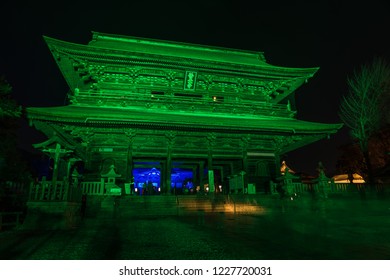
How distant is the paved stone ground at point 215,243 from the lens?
14.8 ft

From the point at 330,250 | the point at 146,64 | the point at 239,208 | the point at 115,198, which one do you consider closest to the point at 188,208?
the point at 239,208

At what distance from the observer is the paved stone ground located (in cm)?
452

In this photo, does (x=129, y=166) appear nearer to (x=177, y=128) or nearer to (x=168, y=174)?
(x=168, y=174)

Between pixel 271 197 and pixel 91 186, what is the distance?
358 inches

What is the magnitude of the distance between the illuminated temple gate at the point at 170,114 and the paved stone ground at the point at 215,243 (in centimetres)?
713

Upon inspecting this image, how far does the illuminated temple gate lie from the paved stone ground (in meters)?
7.13

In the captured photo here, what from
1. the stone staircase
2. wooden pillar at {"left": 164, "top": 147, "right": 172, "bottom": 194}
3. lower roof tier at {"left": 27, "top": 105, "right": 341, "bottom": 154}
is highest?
lower roof tier at {"left": 27, "top": 105, "right": 341, "bottom": 154}

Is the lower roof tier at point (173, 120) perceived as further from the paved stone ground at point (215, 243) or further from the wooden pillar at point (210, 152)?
the paved stone ground at point (215, 243)

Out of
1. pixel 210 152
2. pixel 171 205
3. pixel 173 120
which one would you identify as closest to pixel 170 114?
pixel 173 120

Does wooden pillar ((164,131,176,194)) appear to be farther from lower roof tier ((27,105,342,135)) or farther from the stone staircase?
the stone staircase

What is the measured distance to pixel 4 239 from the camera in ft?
20.9

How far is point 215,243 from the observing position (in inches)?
215

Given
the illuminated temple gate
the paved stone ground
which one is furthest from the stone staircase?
the paved stone ground

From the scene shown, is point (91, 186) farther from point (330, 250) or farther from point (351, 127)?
point (351, 127)
